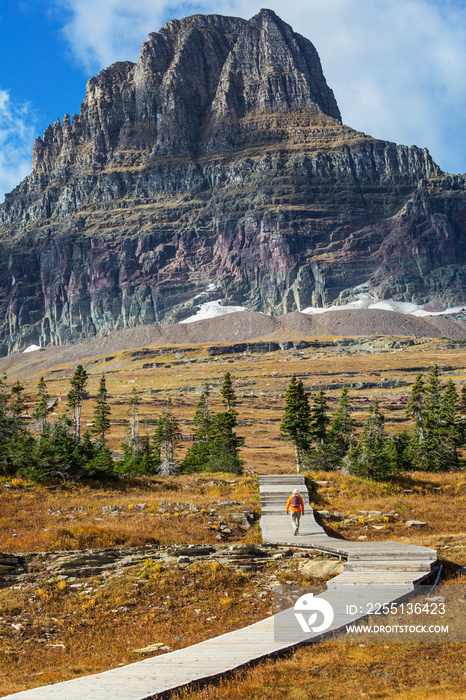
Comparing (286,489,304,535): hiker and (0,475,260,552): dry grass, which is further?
(286,489,304,535): hiker

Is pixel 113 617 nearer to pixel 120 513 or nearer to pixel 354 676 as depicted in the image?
pixel 354 676

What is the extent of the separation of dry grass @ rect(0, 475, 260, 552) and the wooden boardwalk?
536 centimetres

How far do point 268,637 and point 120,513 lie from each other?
613 inches

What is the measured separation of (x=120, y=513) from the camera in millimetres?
26562

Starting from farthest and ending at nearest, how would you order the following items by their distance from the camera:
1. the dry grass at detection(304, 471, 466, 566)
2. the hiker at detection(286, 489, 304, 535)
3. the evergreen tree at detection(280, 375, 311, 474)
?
the evergreen tree at detection(280, 375, 311, 474), the hiker at detection(286, 489, 304, 535), the dry grass at detection(304, 471, 466, 566)

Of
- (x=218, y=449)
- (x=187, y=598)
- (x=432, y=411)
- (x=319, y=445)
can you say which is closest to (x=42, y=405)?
(x=218, y=449)

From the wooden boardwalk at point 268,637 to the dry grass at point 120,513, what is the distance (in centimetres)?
536

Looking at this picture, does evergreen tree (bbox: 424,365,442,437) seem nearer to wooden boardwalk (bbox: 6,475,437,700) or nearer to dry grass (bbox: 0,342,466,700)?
dry grass (bbox: 0,342,466,700)

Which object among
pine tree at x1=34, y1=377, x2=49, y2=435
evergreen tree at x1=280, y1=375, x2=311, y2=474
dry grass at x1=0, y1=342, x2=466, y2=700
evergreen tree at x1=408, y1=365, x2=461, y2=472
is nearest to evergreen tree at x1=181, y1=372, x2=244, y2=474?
evergreen tree at x1=280, y1=375, x2=311, y2=474

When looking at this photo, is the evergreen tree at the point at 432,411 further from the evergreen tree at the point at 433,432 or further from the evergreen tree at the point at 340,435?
the evergreen tree at the point at 340,435

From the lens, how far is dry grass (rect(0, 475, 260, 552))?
2098 cm

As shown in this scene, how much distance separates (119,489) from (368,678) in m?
25.4

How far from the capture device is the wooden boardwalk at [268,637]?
1004 centimetres

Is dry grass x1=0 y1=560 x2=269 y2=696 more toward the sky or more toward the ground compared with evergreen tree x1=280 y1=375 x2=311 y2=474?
more toward the ground
